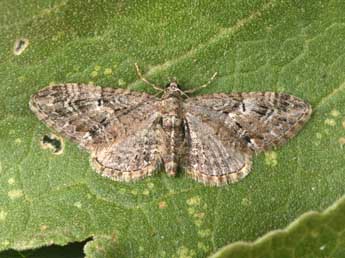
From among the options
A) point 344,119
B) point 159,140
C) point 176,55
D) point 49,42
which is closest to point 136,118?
point 159,140

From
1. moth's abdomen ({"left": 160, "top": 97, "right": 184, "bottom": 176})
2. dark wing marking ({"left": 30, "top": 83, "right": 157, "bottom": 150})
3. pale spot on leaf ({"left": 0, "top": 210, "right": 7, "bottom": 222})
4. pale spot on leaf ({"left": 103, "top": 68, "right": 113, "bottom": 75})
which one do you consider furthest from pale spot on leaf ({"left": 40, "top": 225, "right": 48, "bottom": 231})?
pale spot on leaf ({"left": 103, "top": 68, "right": 113, "bottom": 75})

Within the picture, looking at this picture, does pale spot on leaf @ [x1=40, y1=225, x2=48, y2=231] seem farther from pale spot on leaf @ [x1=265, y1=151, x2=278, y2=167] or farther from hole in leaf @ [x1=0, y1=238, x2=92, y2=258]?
pale spot on leaf @ [x1=265, y1=151, x2=278, y2=167]

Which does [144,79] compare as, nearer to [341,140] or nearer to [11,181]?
[11,181]

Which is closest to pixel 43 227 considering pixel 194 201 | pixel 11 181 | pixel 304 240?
pixel 11 181

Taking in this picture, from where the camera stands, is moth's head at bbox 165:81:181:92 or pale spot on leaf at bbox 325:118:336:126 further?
moth's head at bbox 165:81:181:92

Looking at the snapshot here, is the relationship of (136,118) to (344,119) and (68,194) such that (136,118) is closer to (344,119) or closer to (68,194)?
(68,194)

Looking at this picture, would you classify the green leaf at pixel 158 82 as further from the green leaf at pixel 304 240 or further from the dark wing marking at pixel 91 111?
the green leaf at pixel 304 240

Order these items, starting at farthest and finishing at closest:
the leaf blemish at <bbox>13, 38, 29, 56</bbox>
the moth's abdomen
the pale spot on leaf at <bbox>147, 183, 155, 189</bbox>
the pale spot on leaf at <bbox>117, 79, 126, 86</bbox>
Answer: the moth's abdomen, the pale spot on leaf at <bbox>117, 79, 126, 86</bbox>, the pale spot on leaf at <bbox>147, 183, 155, 189</bbox>, the leaf blemish at <bbox>13, 38, 29, 56</bbox>
